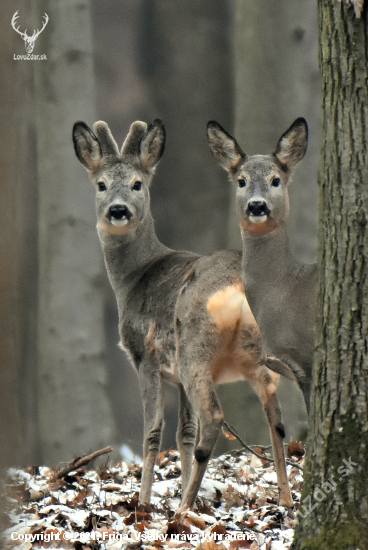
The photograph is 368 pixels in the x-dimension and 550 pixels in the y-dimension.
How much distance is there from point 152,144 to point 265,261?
1.73 m

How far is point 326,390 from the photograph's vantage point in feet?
14.0

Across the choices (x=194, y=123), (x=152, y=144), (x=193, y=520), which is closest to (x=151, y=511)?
(x=193, y=520)

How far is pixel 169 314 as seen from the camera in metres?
6.25

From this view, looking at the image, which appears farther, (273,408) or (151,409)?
(151,409)

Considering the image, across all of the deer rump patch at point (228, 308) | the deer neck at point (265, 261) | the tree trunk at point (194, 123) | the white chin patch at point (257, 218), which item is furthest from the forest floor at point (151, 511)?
the tree trunk at point (194, 123)

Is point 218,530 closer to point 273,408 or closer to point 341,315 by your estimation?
point 273,408

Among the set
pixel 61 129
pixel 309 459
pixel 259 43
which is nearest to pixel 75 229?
pixel 61 129

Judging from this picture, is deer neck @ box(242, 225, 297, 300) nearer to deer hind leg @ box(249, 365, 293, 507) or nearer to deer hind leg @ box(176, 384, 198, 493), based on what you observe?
deer hind leg @ box(249, 365, 293, 507)

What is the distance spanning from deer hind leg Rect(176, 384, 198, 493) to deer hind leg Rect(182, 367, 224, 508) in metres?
0.67

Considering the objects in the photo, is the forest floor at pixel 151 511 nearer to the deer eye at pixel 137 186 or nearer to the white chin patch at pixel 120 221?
the white chin patch at pixel 120 221

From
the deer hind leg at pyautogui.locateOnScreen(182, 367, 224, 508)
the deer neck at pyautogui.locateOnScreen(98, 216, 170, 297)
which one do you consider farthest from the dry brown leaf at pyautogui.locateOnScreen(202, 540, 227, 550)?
the deer neck at pyautogui.locateOnScreen(98, 216, 170, 297)

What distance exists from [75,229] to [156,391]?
4.08 meters

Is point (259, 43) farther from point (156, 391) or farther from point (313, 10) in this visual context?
point (156, 391)

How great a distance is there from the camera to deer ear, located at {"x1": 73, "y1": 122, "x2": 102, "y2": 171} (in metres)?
7.14
